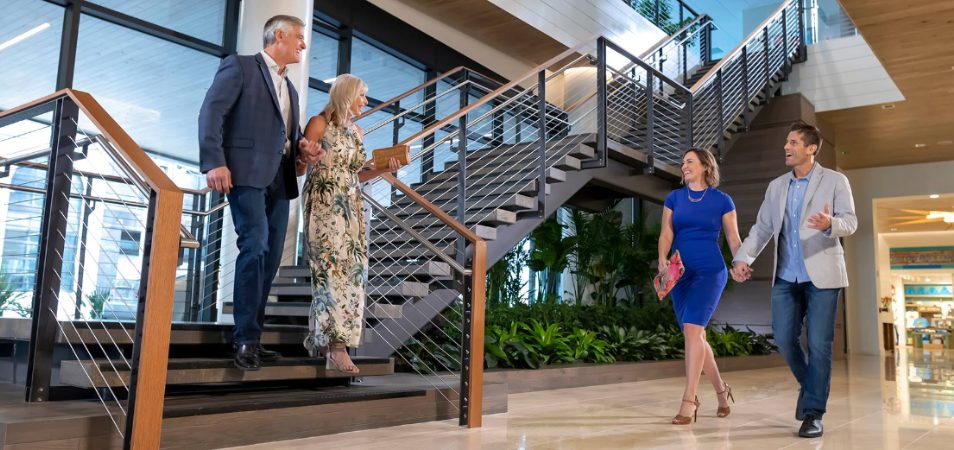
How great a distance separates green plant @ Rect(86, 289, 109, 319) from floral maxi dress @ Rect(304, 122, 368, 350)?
11.1 ft

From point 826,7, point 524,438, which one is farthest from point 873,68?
point 524,438

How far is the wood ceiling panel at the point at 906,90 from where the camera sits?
686cm

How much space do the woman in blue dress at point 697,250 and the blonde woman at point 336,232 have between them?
5.09 feet

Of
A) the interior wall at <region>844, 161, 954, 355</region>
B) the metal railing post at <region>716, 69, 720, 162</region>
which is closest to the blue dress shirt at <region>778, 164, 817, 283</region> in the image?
the metal railing post at <region>716, 69, 720, 162</region>

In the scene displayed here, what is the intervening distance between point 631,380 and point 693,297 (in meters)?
2.79

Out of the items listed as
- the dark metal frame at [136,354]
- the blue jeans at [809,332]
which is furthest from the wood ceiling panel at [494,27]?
the dark metal frame at [136,354]

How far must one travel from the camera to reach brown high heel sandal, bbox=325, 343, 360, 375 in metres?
3.25

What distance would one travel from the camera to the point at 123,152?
2.35 meters

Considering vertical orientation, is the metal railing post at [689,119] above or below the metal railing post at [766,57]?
below

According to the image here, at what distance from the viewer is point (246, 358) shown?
9.86 feet

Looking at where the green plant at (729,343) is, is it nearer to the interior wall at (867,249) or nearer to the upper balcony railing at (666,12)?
the upper balcony railing at (666,12)

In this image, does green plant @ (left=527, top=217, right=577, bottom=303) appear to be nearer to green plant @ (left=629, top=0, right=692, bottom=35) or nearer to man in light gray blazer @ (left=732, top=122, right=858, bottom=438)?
man in light gray blazer @ (left=732, top=122, right=858, bottom=438)

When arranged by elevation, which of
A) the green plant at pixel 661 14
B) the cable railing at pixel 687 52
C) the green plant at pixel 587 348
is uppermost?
the green plant at pixel 661 14

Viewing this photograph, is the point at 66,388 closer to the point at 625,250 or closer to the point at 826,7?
the point at 625,250
